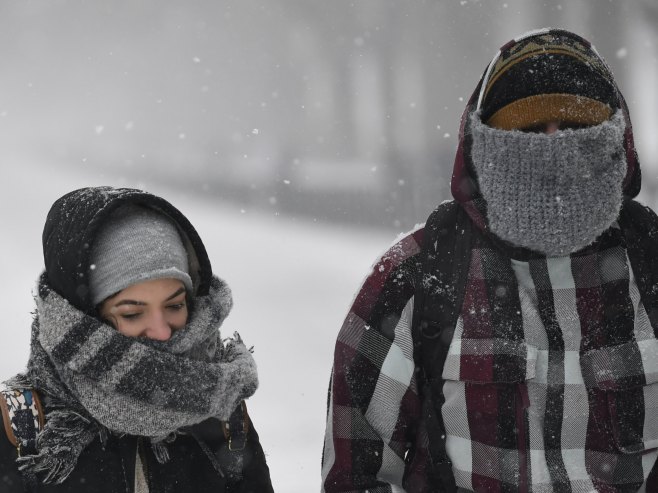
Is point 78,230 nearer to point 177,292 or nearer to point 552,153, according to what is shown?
point 177,292

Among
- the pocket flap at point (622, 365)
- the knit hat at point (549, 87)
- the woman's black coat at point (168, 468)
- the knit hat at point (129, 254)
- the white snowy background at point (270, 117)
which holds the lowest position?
the woman's black coat at point (168, 468)

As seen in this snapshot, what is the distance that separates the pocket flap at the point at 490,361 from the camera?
5.17ft

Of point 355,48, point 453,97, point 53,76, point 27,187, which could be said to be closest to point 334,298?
point 453,97

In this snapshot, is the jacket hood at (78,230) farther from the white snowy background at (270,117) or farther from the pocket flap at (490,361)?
the white snowy background at (270,117)

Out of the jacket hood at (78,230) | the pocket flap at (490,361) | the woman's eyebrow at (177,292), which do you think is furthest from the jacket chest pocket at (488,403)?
the jacket hood at (78,230)

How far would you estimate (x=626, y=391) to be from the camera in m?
1.59

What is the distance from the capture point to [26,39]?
10617 mm

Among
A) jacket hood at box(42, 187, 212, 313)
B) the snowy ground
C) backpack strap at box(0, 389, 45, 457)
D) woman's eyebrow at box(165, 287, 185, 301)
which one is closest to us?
backpack strap at box(0, 389, 45, 457)

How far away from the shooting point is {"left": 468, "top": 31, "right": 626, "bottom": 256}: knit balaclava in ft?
5.10

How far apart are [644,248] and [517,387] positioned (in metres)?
0.41

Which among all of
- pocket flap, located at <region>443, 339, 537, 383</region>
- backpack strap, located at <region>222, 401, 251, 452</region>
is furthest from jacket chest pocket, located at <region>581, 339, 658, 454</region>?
backpack strap, located at <region>222, 401, 251, 452</region>

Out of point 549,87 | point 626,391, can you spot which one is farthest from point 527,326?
point 549,87

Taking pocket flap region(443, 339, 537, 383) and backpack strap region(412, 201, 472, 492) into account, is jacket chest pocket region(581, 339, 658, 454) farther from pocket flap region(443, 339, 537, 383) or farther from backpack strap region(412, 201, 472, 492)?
backpack strap region(412, 201, 472, 492)

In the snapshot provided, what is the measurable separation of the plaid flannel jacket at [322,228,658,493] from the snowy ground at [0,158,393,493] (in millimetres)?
1944
